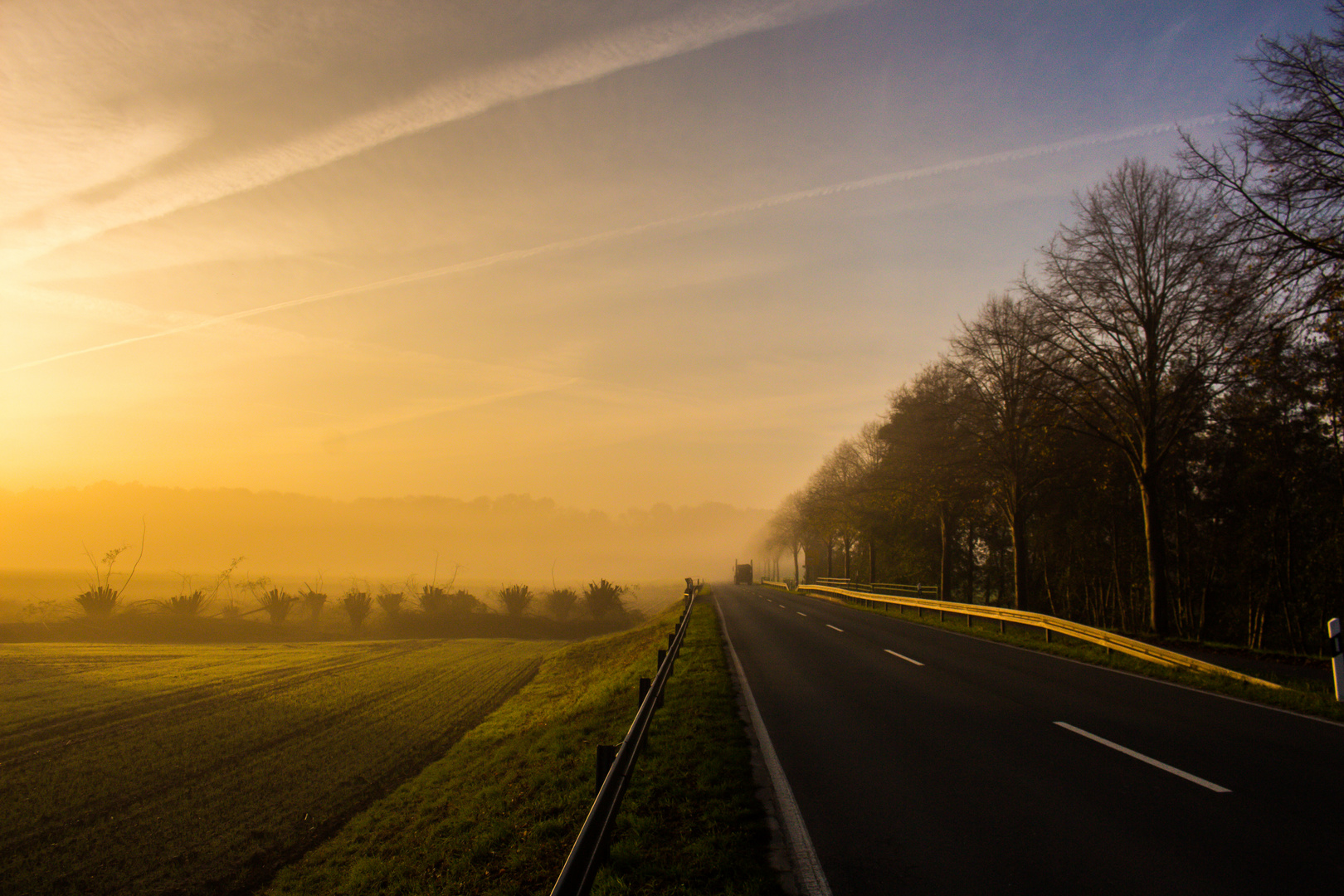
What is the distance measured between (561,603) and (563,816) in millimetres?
38197

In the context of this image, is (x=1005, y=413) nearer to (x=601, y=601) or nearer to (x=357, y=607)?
(x=601, y=601)

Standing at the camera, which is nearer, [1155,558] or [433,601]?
[1155,558]

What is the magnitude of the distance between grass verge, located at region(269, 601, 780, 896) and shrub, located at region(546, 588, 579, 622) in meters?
30.7

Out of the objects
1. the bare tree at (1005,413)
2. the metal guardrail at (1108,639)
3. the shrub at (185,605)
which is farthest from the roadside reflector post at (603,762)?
the shrub at (185,605)

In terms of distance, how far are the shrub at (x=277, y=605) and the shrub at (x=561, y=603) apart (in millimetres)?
15490

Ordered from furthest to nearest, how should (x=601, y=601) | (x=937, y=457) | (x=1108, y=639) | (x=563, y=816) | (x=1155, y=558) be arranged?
(x=601, y=601) < (x=937, y=457) < (x=1155, y=558) < (x=1108, y=639) < (x=563, y=816)

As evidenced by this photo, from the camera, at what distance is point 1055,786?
5914 millimetres

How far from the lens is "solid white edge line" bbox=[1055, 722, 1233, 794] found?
5.80 m

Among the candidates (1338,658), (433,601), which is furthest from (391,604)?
(1338,658)

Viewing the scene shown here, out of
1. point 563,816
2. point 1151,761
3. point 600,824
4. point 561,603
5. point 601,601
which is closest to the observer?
point 600,824

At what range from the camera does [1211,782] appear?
5887mm

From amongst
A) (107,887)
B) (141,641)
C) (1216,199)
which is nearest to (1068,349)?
(1216,199)

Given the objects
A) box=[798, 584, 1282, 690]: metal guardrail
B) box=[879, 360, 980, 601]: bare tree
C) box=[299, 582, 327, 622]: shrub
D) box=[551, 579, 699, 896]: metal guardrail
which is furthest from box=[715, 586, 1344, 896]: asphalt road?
box=[299, 582, 327, 622]: shrub

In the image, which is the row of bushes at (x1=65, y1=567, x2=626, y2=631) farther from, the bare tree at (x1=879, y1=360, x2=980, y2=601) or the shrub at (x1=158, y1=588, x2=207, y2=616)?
the bare tree at (x1=879, y1=360, x2=980, y2=601)
